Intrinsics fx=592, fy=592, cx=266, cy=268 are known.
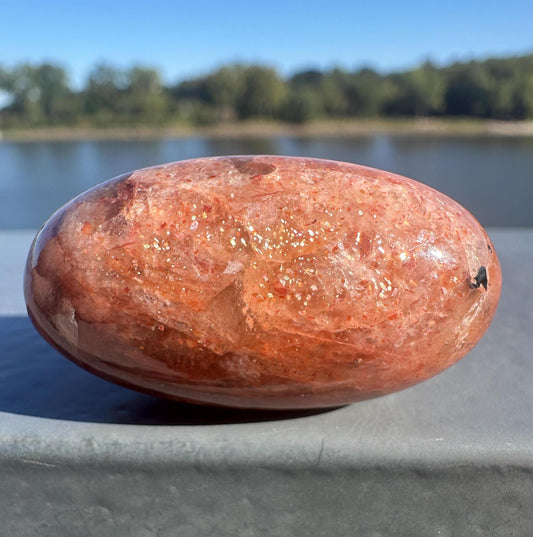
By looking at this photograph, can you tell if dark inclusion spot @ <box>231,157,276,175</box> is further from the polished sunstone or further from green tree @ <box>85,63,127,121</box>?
green tree @ <box>85,63,127,121</box>

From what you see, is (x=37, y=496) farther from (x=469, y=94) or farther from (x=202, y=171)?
(x=469, y=94)

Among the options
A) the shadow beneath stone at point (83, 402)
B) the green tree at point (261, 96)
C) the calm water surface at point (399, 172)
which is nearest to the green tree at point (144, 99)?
the green tree at point (261, 96)

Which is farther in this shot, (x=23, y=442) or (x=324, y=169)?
(x=324, y=169)

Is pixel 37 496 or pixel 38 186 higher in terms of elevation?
pixel 37 496

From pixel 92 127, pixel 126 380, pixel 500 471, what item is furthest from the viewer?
pixel 92 127

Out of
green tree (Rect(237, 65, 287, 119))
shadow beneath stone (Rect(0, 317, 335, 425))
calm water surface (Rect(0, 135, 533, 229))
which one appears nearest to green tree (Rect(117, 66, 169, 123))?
green tree (Rect(237, 65, 287, 119))

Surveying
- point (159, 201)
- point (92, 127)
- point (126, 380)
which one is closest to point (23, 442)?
point (126, 380)
